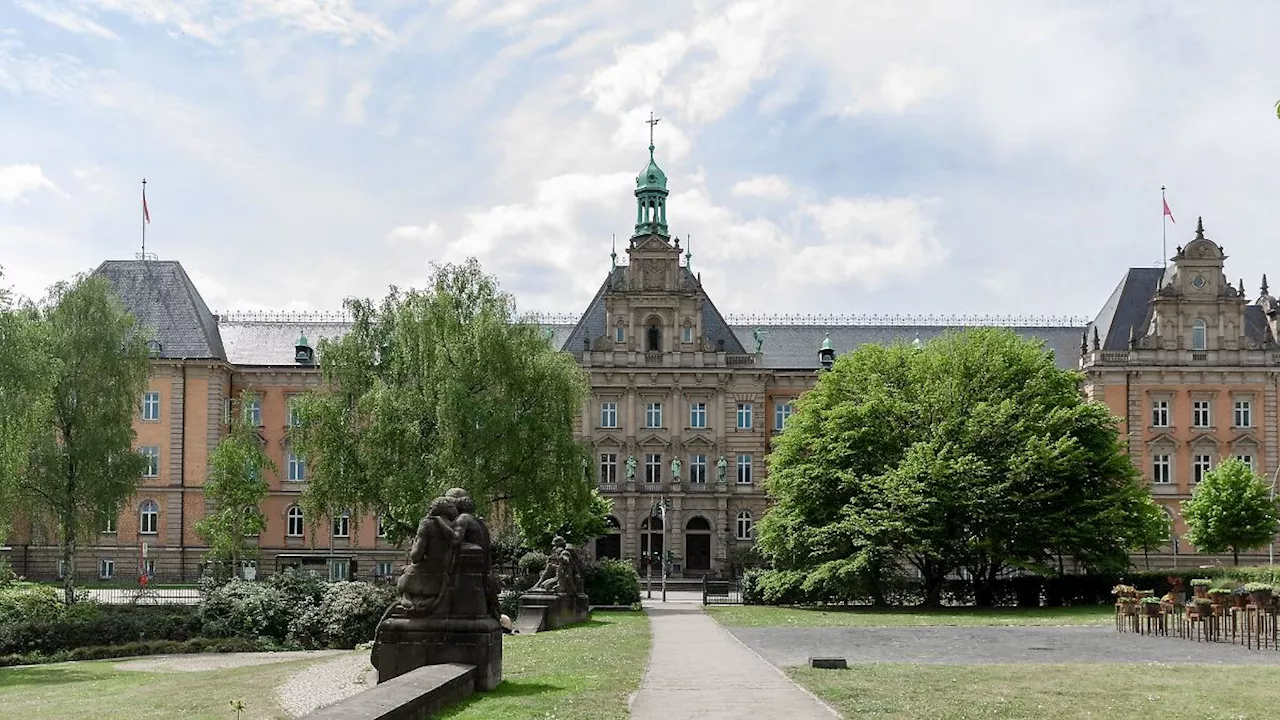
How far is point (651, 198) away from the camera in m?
74.8

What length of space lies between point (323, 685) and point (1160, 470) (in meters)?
57.9

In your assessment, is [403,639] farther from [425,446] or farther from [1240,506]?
[1240,506]

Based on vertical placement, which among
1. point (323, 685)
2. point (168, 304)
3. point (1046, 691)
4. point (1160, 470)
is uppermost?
point (168, 304)

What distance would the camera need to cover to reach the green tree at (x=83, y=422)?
Answer: 39.4 meters

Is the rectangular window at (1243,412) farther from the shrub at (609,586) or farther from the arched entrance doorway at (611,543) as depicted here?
the shrub at (609,586)

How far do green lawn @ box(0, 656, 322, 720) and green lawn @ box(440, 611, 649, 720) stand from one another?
280 centimetres

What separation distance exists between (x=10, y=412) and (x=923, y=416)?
2920cm

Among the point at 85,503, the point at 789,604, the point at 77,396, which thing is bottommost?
the point at 789,604

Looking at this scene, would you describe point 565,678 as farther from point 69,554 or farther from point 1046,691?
point 69,554

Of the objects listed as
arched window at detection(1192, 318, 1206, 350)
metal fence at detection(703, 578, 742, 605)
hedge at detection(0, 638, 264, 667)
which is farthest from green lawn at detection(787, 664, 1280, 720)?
arched window at detection(1192, 318, 1206, 350)

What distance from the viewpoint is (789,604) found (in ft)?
158

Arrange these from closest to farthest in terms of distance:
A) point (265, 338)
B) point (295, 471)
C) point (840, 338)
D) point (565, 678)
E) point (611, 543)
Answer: point (565, 678) < point (611, 543) < point (295, 471) < point (265, 338) < point (840, 338)

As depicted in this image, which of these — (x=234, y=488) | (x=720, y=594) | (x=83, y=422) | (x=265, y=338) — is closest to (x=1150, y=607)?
(x=720, y=594)

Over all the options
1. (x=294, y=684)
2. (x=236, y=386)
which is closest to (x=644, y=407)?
(x=236, y=386)
